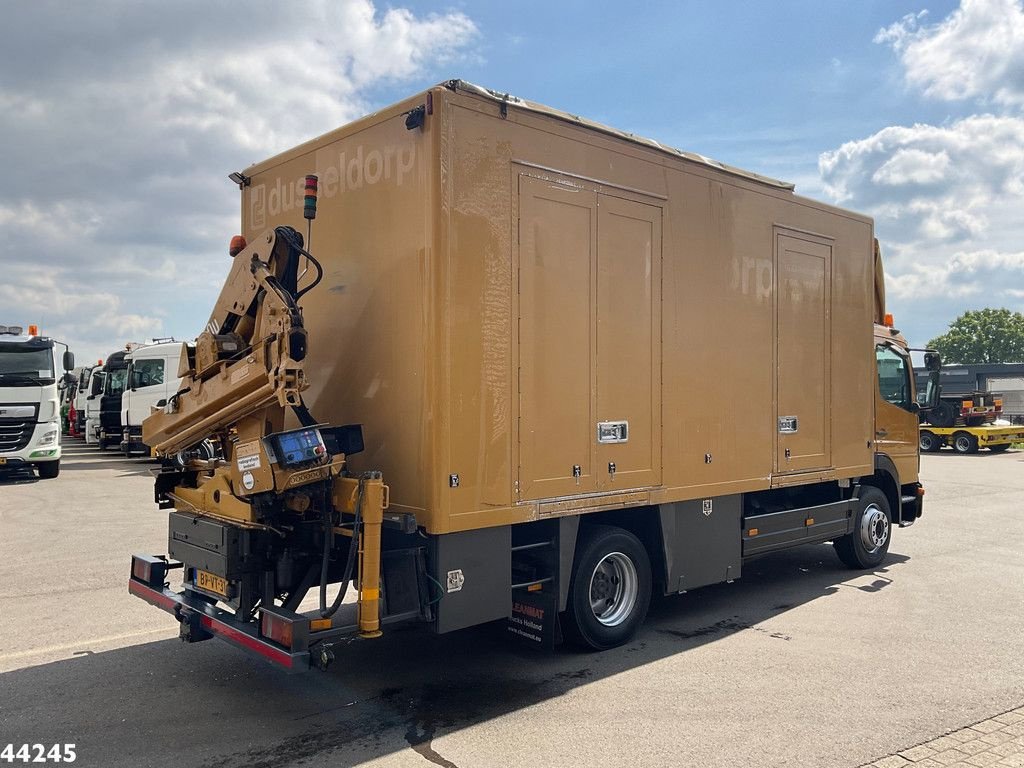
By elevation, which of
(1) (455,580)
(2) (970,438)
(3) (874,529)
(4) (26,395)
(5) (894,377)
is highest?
(4) (26,395)

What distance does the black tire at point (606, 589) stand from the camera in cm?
576

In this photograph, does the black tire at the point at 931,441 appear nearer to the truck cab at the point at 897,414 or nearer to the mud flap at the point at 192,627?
the truck cab at the point at 897,414

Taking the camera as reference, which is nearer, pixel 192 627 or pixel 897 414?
pixel 192 627

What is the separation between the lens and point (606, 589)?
6125 millimetres

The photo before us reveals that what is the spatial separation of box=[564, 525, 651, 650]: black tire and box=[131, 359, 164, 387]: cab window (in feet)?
60.3

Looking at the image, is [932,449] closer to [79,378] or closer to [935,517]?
[935,517]

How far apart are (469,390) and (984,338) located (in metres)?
94.4

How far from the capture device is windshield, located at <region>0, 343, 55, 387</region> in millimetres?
16078

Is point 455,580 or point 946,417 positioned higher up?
point 946,417

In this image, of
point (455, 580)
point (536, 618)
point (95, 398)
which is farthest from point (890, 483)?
point (95, 398)

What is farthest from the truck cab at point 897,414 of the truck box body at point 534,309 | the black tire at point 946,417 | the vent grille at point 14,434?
the black tire at point 946,417

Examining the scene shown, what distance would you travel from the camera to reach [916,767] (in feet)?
13.4

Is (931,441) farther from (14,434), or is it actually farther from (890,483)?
(14,434)

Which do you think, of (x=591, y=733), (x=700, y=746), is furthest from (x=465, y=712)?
(x=700, y=746)
